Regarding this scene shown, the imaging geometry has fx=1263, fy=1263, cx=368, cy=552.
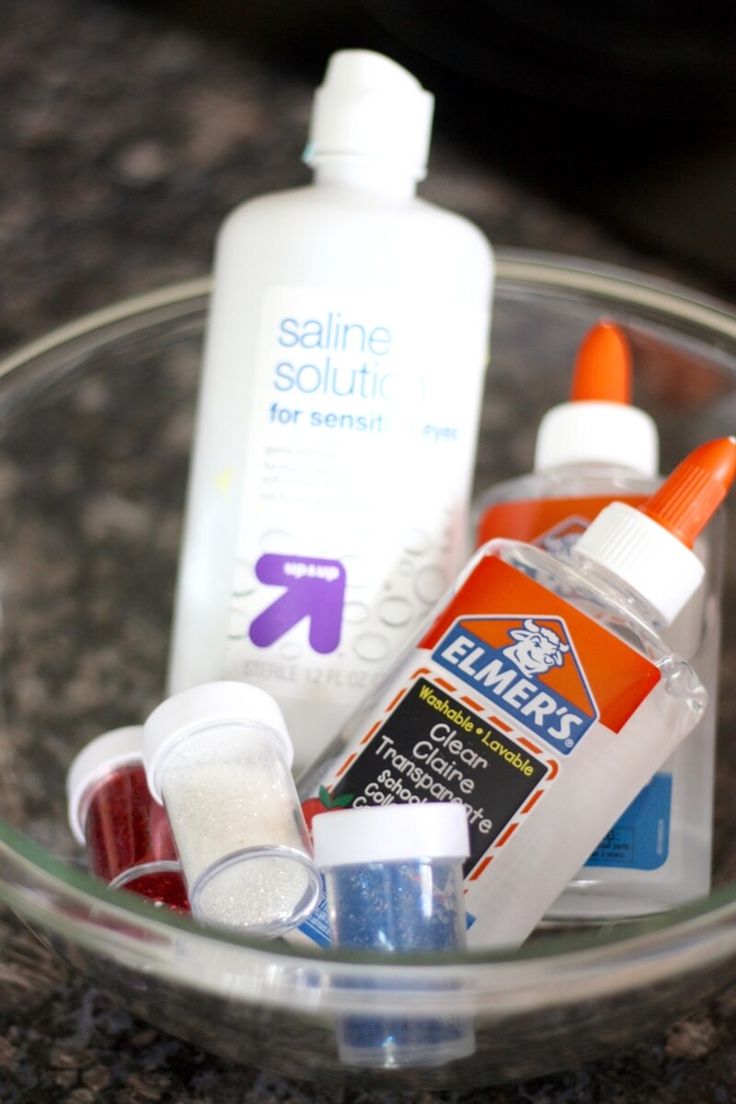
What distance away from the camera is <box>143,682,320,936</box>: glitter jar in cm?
43

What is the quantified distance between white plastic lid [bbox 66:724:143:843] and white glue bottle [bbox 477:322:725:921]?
189 mm

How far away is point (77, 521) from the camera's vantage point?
0.66m

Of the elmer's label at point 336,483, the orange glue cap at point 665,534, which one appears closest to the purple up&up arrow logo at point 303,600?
the elmer's label at point 336,483

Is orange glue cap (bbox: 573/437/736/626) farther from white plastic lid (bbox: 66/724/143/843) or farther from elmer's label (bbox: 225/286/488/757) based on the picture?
white plastic lid (bbox: 66/724/143/843)

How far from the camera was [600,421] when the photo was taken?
60cm

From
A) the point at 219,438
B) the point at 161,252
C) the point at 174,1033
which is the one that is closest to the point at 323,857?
the point at 174,1033

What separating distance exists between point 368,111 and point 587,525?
0.21 meters

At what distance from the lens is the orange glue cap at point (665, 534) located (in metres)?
0.50

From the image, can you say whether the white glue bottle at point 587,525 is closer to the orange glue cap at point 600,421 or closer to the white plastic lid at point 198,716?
the orange glue cap at point 600,421

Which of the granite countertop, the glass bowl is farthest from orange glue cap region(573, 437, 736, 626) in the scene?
the granite countertop

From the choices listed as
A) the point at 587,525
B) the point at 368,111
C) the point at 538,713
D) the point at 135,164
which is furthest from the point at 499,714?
the point at 135,164

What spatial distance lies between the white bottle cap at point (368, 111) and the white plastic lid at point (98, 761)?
0.27 metres

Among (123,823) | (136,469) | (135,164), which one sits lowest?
(123,823)

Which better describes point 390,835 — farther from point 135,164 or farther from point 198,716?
point 135,164
